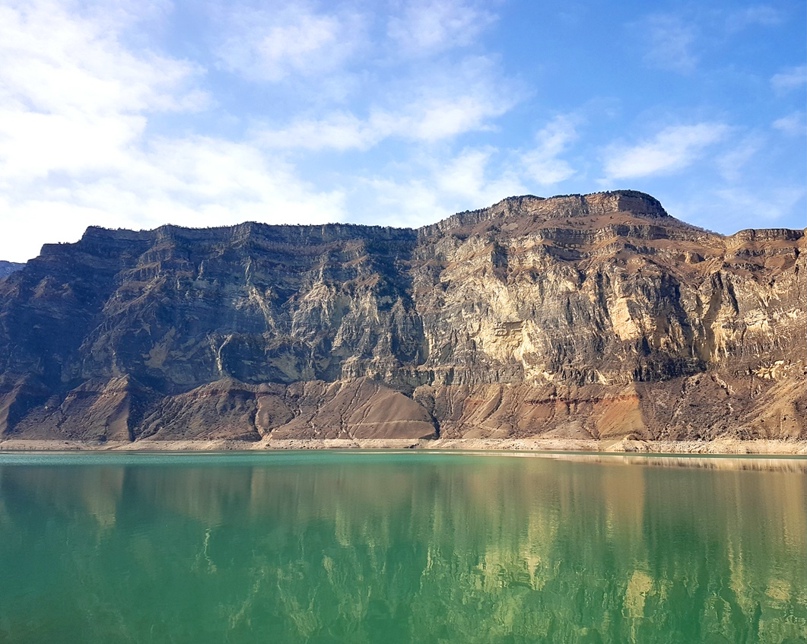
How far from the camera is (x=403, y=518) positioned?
3528 cm

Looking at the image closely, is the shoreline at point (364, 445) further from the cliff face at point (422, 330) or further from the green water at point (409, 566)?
the green water at point (409, 566)

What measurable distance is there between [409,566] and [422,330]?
126026mm

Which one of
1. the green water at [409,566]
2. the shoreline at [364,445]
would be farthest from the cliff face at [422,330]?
the green water at [409,566]

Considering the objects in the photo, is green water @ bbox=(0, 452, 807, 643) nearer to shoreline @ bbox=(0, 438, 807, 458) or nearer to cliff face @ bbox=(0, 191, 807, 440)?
shoreline @ bbox=(0, 438, 807, 458)

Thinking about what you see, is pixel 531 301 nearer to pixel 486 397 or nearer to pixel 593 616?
pixel 486 397

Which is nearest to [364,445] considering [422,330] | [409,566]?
[422,330]

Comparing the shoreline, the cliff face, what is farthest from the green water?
the cliff face

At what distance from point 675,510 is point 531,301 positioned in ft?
324

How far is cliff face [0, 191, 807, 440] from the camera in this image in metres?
106

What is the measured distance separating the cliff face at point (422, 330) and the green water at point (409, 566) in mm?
61504

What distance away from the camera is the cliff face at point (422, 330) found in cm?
10650

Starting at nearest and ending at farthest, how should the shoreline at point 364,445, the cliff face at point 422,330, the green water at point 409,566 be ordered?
the green water at point 409,566
the shoreline at point 364,445
the cliff face at point 422,330

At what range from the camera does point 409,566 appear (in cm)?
2503

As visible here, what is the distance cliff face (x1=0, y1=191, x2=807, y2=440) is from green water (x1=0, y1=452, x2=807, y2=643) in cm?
6150
